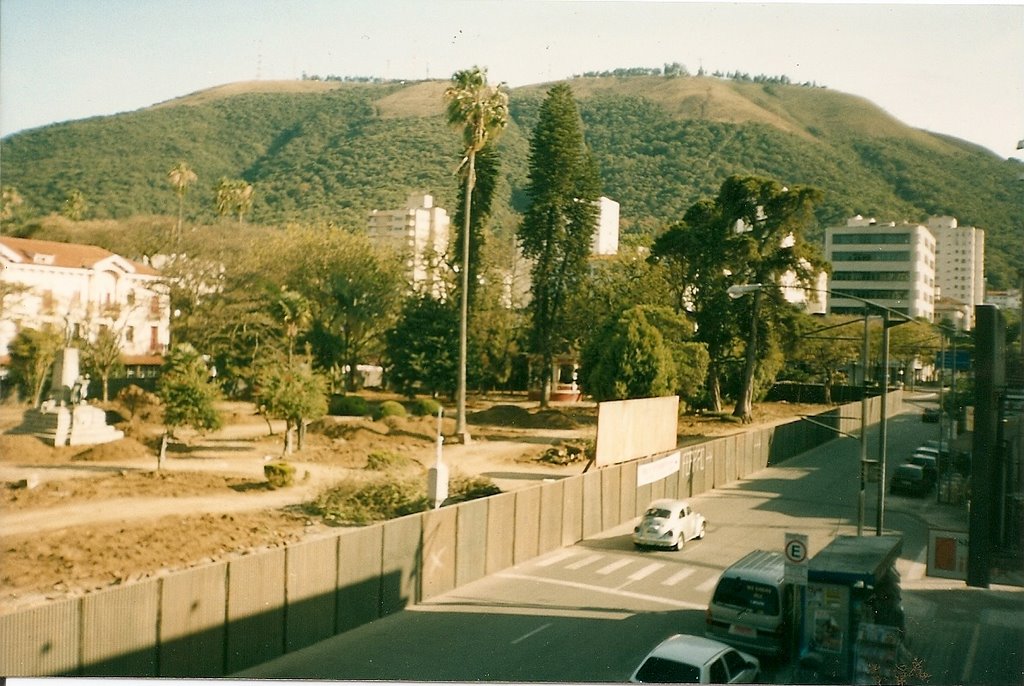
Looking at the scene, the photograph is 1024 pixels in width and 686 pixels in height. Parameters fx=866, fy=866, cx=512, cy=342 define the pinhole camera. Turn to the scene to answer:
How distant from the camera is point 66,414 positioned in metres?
37.4

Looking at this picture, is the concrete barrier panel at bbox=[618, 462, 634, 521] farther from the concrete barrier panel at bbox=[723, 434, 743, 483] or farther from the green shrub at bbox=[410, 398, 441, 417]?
the green shrub at bbox=[410, 398, 441, 417]

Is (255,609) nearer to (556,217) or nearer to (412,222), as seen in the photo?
(556,217)

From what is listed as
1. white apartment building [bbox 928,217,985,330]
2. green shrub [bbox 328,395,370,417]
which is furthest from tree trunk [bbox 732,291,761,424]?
green shrub [bbox 328,395,370,417]

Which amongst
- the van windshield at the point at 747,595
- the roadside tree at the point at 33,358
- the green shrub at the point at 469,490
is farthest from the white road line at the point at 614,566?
the roadside tree at the point at 33,358

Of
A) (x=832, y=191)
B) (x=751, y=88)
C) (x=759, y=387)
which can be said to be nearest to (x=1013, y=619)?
(x=759, y=387)

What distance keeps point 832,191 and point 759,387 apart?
107 ft

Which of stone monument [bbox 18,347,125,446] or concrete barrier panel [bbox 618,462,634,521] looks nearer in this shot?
concrete barrier panel [bbox 618,462,634,521]

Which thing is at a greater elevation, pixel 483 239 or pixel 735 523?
pixel 483 239

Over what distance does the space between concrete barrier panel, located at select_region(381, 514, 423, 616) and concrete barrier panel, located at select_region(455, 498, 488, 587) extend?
168 centimetres

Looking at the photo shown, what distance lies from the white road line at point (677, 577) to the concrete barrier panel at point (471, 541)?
15.8ft

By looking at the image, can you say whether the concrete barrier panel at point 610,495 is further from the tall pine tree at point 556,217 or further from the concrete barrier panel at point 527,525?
the tall pine tree at point 556,217

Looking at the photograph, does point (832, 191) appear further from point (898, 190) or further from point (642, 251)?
point (642, 251)

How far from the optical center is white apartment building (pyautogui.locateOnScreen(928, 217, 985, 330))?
43.3 metres

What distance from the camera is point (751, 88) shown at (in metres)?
124
